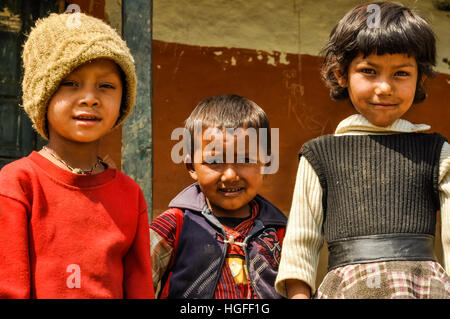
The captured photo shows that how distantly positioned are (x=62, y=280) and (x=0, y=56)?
2.88 metres

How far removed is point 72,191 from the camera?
209 centimetres

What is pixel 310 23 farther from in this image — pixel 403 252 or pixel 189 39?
pixel 403 252

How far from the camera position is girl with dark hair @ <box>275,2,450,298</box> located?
220 centimetres

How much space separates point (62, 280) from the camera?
2000 millimetres

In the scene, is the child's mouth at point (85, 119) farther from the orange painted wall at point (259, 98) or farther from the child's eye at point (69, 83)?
the orange painted wall at point (259, 98)

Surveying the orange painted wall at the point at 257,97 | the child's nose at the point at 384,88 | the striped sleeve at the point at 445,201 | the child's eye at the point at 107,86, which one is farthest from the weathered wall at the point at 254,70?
the striped sleeve at the point at 445,201

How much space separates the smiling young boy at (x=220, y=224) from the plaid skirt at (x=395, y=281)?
19.0 inches

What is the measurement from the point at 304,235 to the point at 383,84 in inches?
24.8

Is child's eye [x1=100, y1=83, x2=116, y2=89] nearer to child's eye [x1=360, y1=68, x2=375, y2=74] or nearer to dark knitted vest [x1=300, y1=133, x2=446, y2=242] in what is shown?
dark knitted vest [x1=300, y1=133, x2=446, y2=242]

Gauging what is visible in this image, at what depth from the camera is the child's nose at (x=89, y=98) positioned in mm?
2127

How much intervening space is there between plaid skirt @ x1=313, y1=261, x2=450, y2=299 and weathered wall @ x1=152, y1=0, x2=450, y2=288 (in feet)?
8.31

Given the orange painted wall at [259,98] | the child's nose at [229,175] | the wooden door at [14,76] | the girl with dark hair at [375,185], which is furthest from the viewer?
the orange painted wall at [259,98]

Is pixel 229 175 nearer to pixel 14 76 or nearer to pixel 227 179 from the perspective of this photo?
pixel 227 179
